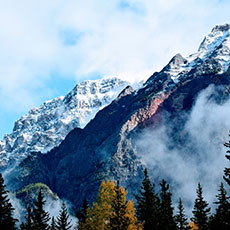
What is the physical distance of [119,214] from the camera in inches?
1946

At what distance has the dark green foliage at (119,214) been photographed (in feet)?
160

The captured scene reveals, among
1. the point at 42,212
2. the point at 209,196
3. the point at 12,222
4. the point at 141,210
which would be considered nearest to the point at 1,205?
the point at 12,222

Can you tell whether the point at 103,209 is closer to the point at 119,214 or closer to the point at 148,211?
the point at 119,214

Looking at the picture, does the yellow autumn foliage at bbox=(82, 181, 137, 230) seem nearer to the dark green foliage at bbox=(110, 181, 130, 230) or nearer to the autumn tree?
the autumn tree

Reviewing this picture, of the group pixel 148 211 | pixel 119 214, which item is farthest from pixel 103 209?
pixel 148 211

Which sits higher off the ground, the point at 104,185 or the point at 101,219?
the point at 104,185

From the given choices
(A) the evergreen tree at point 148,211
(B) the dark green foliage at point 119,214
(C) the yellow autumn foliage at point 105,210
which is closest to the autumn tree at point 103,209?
(C) the yellow autumn foliage at point 105,210

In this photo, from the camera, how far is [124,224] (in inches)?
1919

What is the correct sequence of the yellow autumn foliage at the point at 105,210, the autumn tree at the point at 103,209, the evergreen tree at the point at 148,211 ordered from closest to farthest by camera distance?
the yellow autumn foliage at the point at 105,210 → the autumn tree at the point at 103,209 → the evergreen tree at the point at 148,211

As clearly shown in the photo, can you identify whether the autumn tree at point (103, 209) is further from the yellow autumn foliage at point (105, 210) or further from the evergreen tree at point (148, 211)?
the evergreen tree at point (148, 211)

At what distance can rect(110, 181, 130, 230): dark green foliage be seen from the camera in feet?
160

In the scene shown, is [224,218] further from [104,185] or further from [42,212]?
[42,212]

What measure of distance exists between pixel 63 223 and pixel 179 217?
2474cm

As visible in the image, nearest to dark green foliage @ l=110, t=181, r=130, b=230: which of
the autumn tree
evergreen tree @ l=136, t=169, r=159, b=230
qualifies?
the autumn tree
